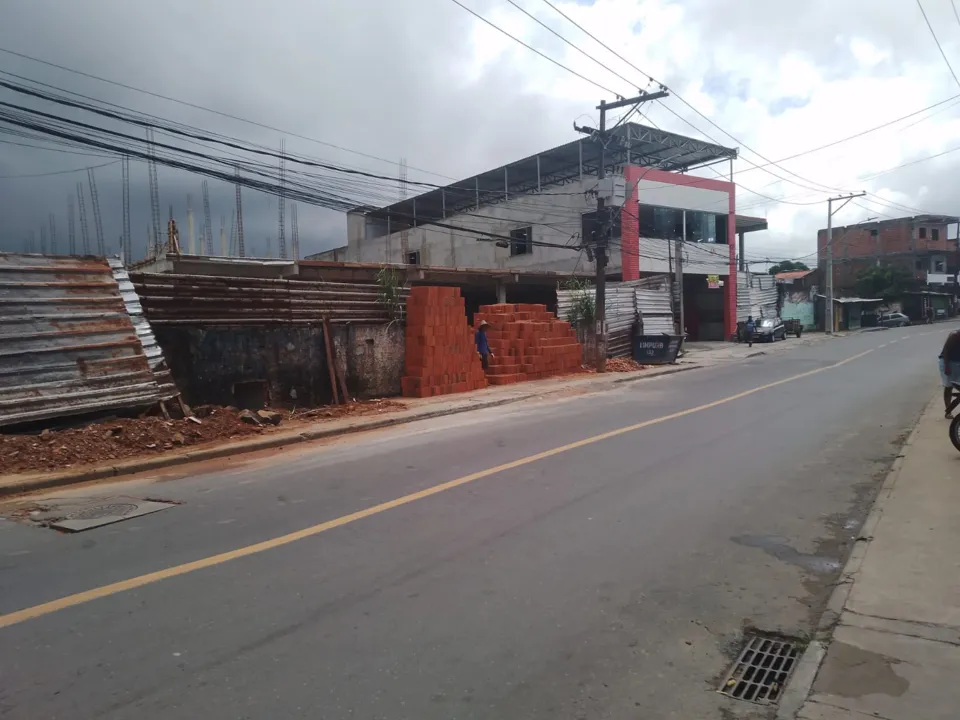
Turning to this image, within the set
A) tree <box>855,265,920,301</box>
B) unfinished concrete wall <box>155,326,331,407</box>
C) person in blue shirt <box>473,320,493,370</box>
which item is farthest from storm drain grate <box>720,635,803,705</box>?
tree <box>855,265,920,301</box>

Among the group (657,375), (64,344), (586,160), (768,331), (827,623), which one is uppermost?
(586,160)

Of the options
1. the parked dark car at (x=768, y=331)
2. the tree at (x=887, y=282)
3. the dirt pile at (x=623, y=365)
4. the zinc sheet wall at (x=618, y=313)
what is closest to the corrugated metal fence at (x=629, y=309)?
the zinc sheet wall at (x=618, y=313)

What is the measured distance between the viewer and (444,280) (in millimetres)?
24234

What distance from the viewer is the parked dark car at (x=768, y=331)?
4009cm

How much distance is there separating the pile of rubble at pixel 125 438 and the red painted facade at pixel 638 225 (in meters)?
24.2

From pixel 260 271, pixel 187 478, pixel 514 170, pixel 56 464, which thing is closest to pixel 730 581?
pixel 187 478

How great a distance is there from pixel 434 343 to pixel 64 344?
8300 mm

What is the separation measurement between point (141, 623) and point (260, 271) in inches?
655

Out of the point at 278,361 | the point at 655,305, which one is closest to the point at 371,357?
A: the point at 278,361

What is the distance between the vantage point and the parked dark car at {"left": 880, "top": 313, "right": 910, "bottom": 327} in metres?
60.5

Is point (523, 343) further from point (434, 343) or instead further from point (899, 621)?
point (899, 621)

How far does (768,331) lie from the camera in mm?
40312

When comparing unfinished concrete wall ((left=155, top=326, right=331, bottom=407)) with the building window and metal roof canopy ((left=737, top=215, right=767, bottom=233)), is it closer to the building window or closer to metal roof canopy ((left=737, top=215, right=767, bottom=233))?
the building window

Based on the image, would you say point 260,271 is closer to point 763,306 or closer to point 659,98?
point 659,98
